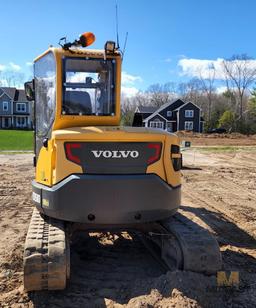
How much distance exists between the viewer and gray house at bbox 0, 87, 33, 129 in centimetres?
7831

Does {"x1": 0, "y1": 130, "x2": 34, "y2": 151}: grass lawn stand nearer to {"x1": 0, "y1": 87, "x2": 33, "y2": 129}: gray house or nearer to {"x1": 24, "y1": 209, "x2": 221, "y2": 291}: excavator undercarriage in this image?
{"x1": 24, "y1": 209, "x2": 221, "y2": 291}: excavator undercarriage

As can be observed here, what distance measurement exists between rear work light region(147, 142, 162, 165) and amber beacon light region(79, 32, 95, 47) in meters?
1.46

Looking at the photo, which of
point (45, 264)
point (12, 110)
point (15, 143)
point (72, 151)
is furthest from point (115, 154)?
point (12, 110)

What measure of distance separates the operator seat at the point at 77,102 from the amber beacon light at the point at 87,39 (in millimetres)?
613

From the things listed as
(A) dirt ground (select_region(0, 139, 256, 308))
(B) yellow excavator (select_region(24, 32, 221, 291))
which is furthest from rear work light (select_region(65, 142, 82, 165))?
(A) dirt ground (select_region(0, 139, 256, 308))

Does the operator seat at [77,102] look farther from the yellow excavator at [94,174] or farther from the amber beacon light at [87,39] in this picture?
the amber beacon light at [87,39]

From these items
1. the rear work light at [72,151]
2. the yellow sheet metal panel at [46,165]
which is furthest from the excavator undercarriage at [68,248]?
the rear work light at [72,151]

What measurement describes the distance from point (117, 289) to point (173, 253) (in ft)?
2.81

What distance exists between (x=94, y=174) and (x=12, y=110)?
76.7m

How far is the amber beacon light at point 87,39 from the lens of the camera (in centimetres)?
524

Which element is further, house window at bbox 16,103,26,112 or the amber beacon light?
house window at bbox 16,103,26,112

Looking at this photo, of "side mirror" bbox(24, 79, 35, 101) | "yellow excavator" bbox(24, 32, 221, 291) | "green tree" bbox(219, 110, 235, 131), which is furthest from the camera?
"green tree" bbox(219, 110, 235, 131)

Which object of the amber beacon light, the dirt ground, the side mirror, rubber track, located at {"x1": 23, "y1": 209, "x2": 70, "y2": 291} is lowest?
the dirt ground

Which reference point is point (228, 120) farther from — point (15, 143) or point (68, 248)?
point (68, 248)
